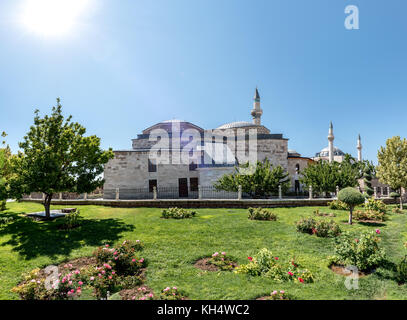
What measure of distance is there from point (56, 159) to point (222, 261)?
8.73 metres

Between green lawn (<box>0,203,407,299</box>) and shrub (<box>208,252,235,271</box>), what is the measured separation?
0.35 metres

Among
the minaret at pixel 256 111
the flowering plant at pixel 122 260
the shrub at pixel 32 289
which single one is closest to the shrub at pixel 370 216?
the flowering plant at pixel 122 260

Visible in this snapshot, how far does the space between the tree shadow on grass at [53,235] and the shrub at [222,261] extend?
13.6 ft

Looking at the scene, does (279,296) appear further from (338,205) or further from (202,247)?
(338,205)

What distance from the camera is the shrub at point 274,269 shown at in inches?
251

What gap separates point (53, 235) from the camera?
31.2ft

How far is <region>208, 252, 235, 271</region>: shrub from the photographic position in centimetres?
693

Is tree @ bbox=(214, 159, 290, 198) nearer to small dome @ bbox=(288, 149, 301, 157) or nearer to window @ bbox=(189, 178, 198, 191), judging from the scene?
window @ bbox=(189, 178, 198, 191)

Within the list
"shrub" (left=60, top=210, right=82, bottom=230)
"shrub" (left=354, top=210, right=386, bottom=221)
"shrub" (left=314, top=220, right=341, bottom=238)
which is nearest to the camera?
"shrub" (left=314, top=220, right=341, bottom=238)

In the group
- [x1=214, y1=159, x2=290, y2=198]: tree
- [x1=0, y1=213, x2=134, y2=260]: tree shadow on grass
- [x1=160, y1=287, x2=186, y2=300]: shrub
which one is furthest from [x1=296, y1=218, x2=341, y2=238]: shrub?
[x1=0, y1=213, x2=134, y2=260]: tree shadow on grass

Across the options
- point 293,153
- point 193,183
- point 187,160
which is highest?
point 293,153

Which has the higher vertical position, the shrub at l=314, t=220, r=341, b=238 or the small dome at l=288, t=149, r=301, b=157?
the small dome at l=288, t=149, r=301, b=157

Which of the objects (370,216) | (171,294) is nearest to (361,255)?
(171,294)

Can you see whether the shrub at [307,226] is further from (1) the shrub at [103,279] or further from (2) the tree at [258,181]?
(1) the shrub at [103,279]
